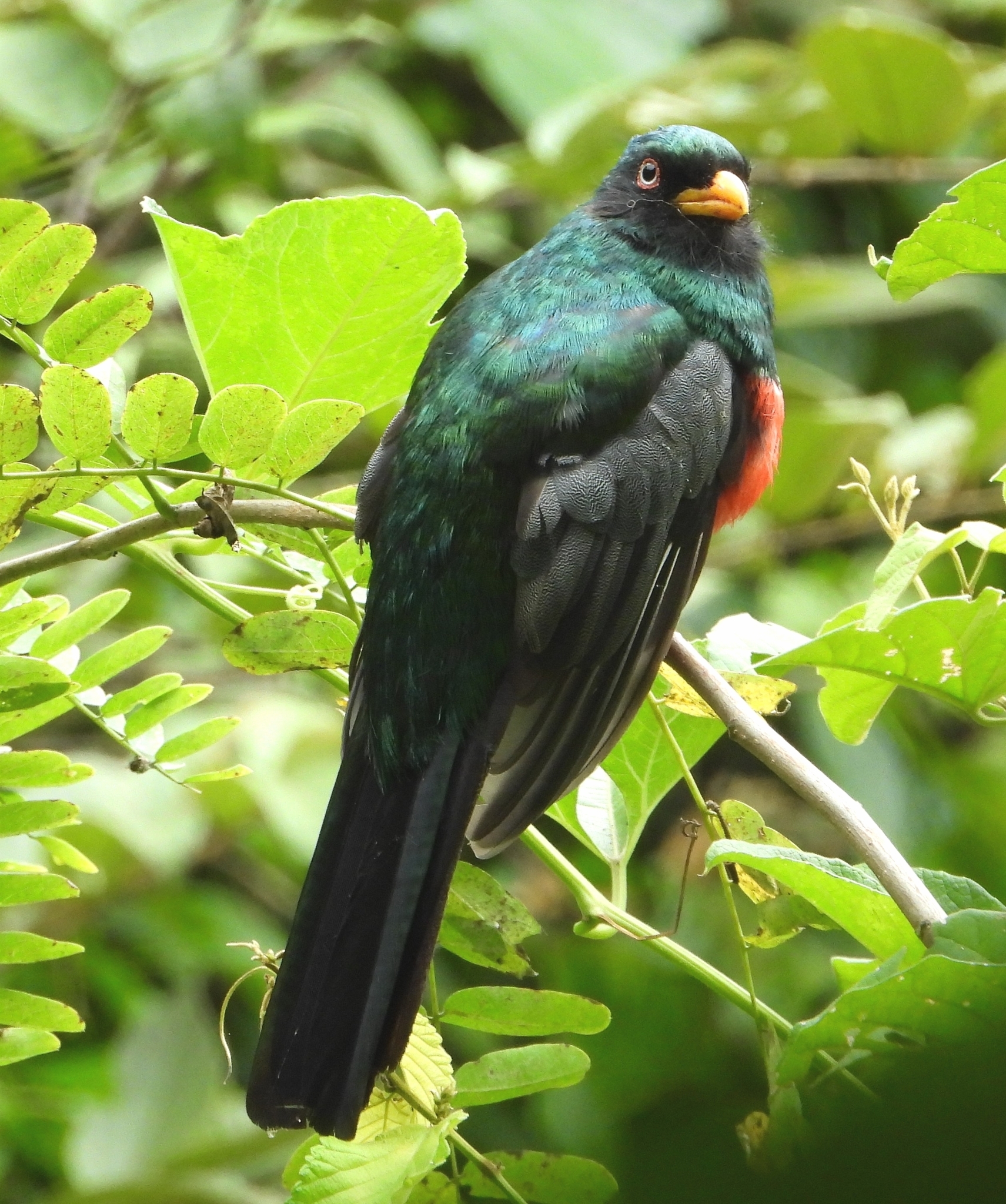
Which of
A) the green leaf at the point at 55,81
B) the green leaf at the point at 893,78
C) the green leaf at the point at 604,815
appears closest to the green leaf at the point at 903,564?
the green leaf at the point at 604,815

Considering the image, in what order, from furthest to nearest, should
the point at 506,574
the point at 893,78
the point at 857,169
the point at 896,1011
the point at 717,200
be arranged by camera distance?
1. the point at 857,169
2. the point at 893,78
3. the point at 717,200
4. the point at 506,574
5. the point at 896,1011

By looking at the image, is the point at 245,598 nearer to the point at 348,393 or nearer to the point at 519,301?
the point at 519,301

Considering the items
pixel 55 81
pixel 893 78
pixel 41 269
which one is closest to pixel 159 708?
pixel 41 269

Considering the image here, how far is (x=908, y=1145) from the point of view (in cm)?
57

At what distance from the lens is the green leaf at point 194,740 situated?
5.95 feet

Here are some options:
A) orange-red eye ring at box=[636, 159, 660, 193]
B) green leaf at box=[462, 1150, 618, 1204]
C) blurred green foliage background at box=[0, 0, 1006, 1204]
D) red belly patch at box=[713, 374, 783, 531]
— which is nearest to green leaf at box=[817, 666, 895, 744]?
green leaf at box=[462, 1150, 618, 1204]

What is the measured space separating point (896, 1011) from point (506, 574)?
1024 mm

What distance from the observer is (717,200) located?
277cm

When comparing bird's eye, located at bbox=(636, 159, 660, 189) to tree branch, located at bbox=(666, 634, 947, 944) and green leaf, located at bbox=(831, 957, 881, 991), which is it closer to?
A: tree branch, located at bbox=(666, 634, 947, 944)

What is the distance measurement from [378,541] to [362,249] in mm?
489

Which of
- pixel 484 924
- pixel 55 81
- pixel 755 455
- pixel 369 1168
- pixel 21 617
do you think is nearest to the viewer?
pixel 369 1168

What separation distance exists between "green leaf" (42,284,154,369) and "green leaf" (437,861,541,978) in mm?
748

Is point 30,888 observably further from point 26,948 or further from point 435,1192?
point 435,1192

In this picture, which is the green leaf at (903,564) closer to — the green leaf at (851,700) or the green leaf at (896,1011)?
the green leaf at (851,700)
